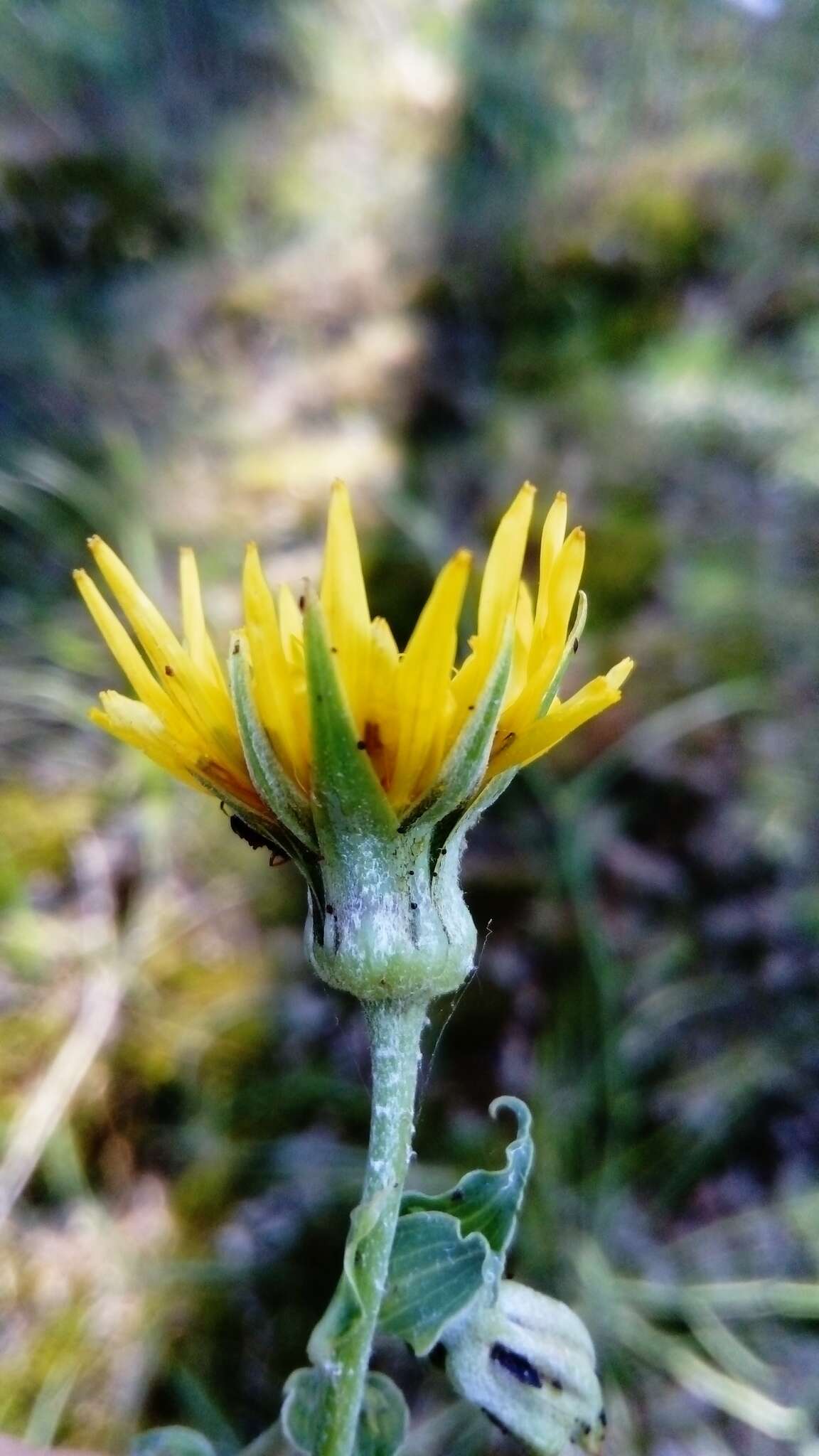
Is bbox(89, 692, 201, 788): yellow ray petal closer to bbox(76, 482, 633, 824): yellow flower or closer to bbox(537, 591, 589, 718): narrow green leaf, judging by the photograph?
bbox(76, 482, 633, 824): yellow flower

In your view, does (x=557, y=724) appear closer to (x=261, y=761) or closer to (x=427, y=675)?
(x=427, y=675)

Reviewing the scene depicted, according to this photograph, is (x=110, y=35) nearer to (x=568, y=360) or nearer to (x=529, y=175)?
(x=529, y=175)

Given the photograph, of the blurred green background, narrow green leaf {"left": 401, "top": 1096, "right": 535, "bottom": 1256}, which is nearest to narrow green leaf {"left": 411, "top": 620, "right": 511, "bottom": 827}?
narrow green leaf {"left": 401, "top": 1096, "right": 535, "bottom": 1256}

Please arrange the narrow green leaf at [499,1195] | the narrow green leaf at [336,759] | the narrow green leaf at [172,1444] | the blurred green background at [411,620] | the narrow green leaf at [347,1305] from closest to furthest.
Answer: the narrow green leaf at [336,759] → the narrow green leaf at [347,1305] → the narrow green leaf at [499,1195] → the narrow green leaf at [172,1444] → the blurred green background at [411,620]

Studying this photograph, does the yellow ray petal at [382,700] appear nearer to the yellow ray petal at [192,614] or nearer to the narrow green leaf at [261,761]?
the narrow green leaf at [261,761]

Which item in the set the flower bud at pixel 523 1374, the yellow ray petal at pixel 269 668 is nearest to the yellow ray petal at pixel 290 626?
the yellow ray petal at pixel 269 668

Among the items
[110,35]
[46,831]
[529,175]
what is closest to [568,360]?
[529,175]

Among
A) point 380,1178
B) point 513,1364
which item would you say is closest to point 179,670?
point 380,1178
